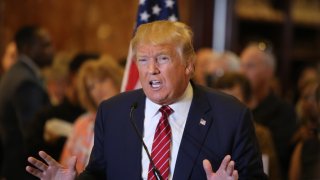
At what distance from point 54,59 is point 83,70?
6.01ft

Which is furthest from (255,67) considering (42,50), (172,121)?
(172,121)

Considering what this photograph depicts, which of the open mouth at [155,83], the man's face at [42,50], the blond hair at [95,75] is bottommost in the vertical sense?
the man's face at [42,50]

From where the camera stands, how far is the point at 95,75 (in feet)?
14.8

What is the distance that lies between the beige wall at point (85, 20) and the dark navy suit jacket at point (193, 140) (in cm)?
501

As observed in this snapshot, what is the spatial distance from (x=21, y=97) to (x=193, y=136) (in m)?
2.77

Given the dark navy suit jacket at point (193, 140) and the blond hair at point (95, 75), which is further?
the blond hair at point (95, 75)

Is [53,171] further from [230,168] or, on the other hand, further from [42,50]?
[42,50]

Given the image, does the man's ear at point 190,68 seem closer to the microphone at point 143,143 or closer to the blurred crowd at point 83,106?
the microphone at point 143,143

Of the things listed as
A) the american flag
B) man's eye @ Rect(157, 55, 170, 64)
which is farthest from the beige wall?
man's eye @ Rect(157, 55, 170, 64)

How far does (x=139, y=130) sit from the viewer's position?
9.53 ft

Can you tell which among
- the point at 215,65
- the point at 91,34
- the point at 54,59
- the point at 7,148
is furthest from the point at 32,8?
the point at 7,148

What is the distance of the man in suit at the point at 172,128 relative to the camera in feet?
9.15

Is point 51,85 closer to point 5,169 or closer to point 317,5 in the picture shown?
point 5,169

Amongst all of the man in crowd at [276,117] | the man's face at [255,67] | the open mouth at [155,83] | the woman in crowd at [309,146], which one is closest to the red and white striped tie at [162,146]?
the open mouth at [155,83]
